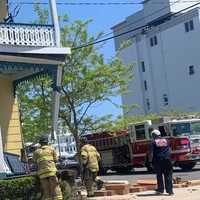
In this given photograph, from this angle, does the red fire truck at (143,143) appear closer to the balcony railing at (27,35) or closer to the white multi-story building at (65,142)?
the white multi-story building at (65,142)

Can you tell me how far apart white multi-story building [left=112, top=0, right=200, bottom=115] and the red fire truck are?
3279 centimetres

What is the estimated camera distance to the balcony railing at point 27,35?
58.1 feet

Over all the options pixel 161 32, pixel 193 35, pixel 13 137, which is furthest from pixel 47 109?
pixel 161 32

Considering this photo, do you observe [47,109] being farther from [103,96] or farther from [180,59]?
[180,59]

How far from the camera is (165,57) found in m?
77.6

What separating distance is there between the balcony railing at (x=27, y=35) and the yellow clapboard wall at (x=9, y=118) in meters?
2.28

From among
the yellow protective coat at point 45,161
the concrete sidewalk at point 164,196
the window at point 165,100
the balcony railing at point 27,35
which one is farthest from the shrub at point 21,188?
the window at point 165,100

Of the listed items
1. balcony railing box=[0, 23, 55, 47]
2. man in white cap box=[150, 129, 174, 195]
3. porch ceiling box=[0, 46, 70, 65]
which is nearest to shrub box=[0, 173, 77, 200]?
man in white cap box=[150, 129, 174, 195]

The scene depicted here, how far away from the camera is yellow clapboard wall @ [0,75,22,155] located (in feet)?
64.7

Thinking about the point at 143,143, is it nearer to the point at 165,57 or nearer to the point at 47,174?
the point at 47,174

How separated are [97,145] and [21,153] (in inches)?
653

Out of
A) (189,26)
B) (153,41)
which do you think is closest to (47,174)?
(189,26)

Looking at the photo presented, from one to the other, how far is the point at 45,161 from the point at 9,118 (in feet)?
20.8

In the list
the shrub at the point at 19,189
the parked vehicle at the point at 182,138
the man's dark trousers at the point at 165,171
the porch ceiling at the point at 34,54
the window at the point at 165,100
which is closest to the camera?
the shrub at the point at 19,189
